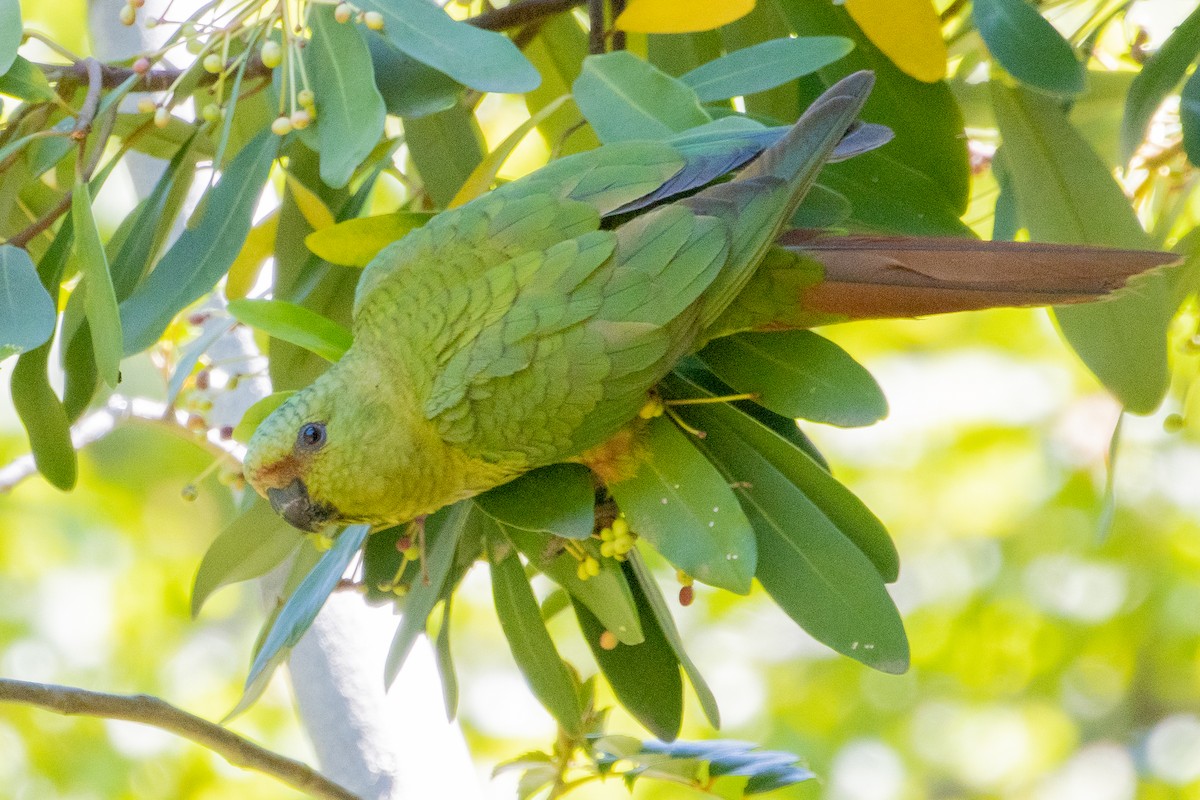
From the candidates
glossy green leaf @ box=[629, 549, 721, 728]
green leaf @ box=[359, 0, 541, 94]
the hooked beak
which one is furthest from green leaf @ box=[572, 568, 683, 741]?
green leaf @ box=[359, 0, 541, 94]

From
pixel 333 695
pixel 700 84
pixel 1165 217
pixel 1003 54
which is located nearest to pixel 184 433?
pixel 333 695

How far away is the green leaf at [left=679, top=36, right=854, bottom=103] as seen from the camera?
0.95 meters

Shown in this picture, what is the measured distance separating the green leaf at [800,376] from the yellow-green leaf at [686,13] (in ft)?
0.92

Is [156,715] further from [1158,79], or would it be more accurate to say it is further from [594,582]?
[1158,79]

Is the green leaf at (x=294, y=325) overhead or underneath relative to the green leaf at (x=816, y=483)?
overhead

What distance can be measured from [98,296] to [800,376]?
1.93ft

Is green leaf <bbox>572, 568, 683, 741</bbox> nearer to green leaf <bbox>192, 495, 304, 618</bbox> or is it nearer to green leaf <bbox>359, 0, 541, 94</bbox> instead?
green leaf <bbox>192, 495, 304, 618</bbox>

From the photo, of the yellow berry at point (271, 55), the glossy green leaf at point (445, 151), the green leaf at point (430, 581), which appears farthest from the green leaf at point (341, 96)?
the green leaf at point (430, 581)

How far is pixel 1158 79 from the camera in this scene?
38.2 inches

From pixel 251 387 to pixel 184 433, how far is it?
0.10 m

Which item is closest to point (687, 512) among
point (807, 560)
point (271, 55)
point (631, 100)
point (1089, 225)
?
point (807, 560)

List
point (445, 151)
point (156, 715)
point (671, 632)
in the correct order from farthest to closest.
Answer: point (445, 151) → point (671, 632) → point (156, 715)

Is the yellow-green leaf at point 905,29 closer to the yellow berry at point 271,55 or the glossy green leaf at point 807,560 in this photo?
the glossy green leaf at point 807,560

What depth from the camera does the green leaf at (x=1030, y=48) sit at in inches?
37.1
